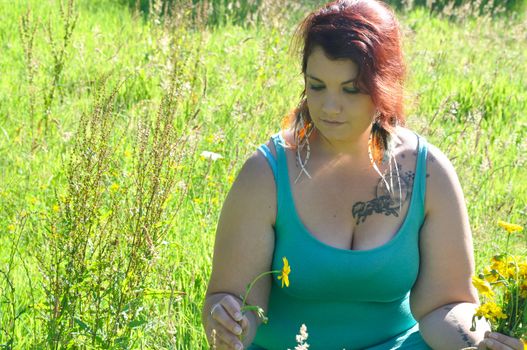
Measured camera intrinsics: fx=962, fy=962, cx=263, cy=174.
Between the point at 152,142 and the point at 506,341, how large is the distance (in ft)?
5.52

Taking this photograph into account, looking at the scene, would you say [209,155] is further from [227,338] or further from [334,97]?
[227,338]

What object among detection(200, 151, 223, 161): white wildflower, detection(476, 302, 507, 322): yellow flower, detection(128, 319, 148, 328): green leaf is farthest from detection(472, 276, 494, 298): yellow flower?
detection(200, 151, 223, 161): white wildflower

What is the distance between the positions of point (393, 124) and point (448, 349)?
0.70 meters

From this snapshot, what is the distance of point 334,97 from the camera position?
2.71 m

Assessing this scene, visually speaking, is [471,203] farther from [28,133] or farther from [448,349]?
[28,133]

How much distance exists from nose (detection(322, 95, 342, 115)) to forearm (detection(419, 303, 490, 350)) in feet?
2.18

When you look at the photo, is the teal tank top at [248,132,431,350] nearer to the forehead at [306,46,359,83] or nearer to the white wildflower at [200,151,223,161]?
the forehead at [306,46,359,83]

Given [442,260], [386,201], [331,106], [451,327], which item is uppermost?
[331,106]

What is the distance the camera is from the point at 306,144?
9.64ft

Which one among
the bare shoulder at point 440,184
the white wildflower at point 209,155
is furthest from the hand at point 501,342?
the white wildflower at point 209,155

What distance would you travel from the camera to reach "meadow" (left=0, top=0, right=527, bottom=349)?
268 cm

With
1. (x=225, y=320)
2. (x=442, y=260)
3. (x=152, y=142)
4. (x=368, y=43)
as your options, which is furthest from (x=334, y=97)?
(x=152, y=142)

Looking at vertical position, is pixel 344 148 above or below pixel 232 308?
above

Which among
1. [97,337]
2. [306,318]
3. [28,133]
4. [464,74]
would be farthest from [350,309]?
[464,74]
